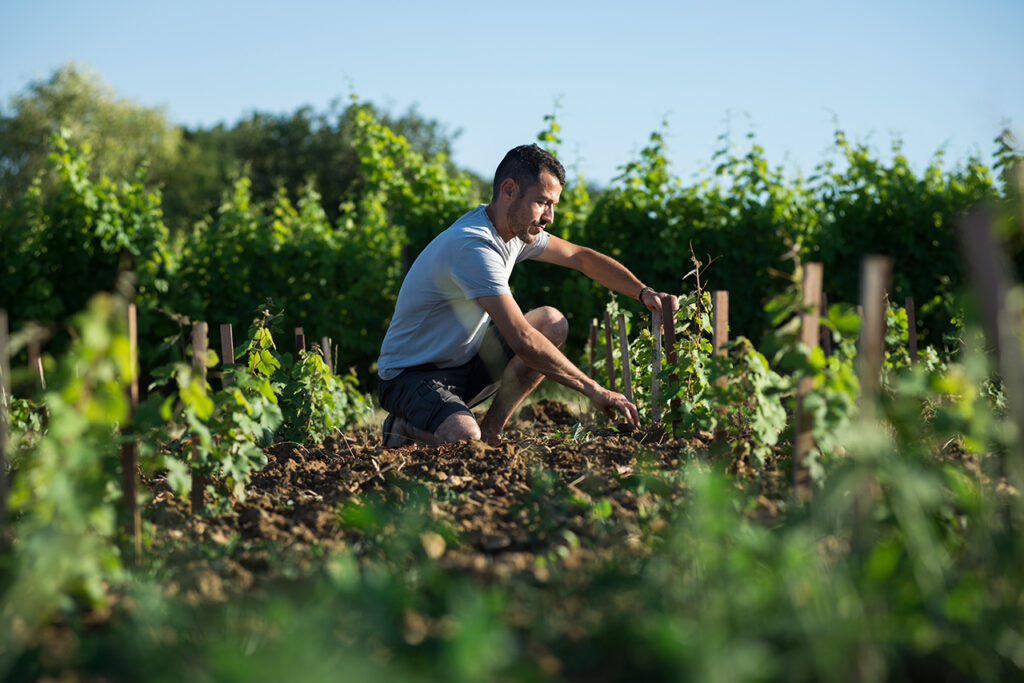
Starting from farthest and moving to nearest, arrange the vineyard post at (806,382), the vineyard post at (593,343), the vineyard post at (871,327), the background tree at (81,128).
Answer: the background tree at (81,128) < the vineyard post at (593,343) < the vineyard post at (806,382) < the vineyard post at (871,327)

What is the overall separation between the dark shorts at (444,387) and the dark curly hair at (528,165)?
2.95ft

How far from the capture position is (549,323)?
4.19 metres

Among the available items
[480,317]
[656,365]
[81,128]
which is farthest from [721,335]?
[81,128]

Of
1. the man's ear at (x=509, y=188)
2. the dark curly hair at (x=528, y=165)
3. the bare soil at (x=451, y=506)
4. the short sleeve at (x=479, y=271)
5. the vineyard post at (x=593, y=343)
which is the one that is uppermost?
the dark curly hair at (x=528, y=165)

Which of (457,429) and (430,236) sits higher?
(430,236)

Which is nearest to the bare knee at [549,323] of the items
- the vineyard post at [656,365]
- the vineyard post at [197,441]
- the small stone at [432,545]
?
the vineyard post at [656,365]

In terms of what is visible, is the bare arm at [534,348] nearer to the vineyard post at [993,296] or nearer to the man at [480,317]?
the man at [480,317]

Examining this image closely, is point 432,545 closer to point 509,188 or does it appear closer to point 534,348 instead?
point 534,348

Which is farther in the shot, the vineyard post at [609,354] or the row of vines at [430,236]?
the row of vines at [430,236]

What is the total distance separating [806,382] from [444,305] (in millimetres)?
2277

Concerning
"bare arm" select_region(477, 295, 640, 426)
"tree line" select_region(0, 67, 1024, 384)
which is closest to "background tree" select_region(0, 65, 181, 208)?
"tree line" select_region(0, 67, 1024, 384)

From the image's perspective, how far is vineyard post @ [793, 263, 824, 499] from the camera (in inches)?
78.5

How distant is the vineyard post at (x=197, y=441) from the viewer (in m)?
2.34

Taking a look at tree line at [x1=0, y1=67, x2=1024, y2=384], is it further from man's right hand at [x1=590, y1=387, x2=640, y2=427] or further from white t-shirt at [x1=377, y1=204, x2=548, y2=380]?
man's right hand at [x1=590, y1=387, x2=640, y2=427]
